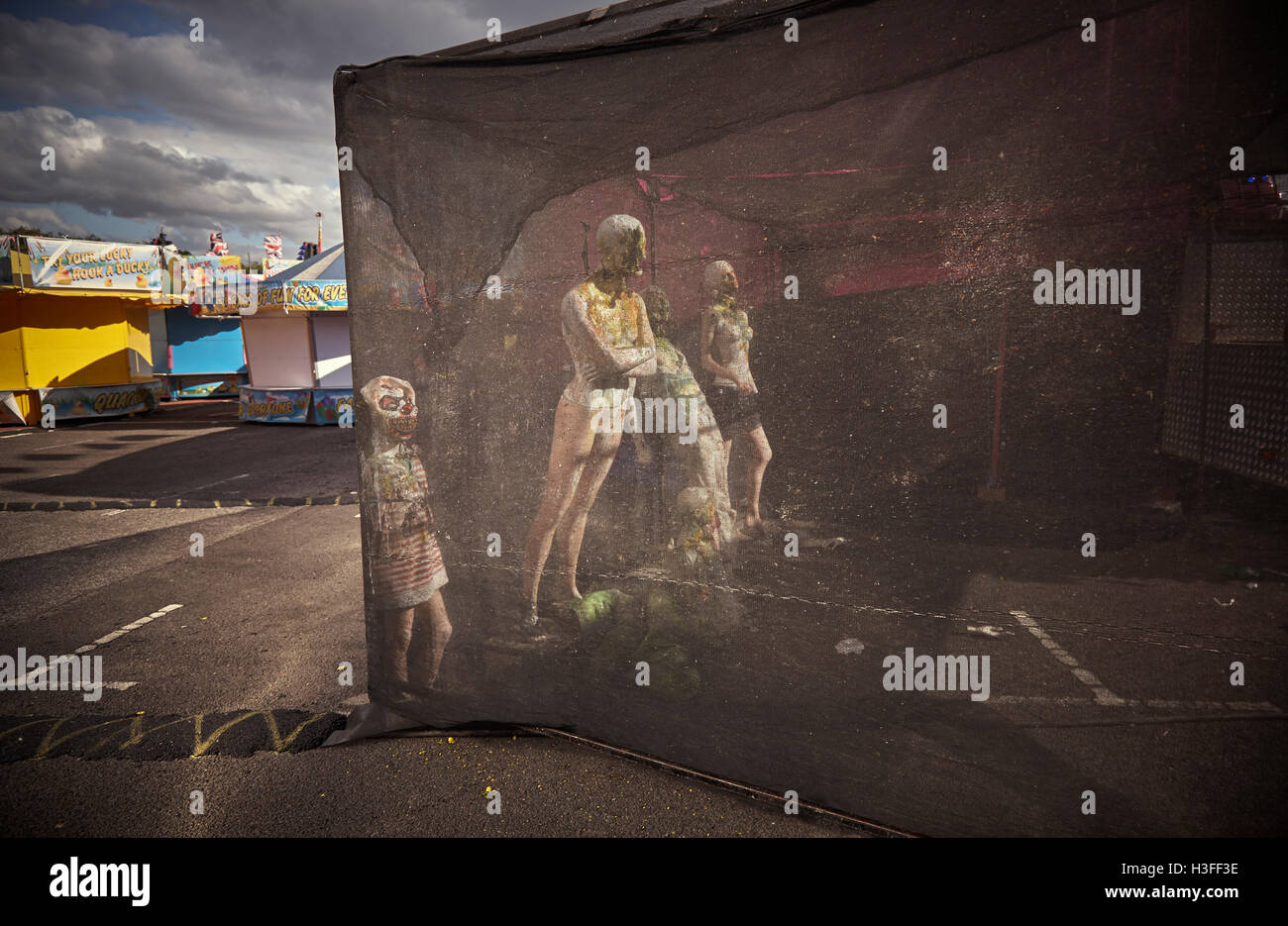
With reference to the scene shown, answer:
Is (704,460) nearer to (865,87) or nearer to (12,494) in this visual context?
(865,87)

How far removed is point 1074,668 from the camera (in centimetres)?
226

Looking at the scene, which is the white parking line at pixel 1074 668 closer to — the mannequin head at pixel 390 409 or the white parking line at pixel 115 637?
the mannequin head at pixel 390 409

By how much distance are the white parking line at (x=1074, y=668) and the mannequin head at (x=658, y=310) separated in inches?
66.4

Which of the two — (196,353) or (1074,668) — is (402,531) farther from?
(196,353)

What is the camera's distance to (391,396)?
3.36m

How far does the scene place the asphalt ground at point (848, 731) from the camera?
217 centimetres

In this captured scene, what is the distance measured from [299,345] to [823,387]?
1935cm

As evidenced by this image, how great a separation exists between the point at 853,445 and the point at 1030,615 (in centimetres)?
82

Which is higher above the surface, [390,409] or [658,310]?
[658,310]

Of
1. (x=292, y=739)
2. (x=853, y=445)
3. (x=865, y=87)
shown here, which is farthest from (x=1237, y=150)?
(x=292, y=739)

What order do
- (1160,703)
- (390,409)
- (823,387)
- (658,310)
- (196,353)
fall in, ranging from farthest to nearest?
(196,353) < (390,409) < (658,310) < (823,387) < (1160,703)

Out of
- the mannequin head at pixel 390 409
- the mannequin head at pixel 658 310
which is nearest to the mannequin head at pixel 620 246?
the mannequin head at pixel 658 310

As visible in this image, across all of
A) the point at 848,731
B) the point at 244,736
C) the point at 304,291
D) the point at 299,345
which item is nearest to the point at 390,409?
the point at 244,736

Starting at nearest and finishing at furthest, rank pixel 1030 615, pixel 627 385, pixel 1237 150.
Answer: pixel 1237 150 < pixel 1030 615 < pixel 627 385
